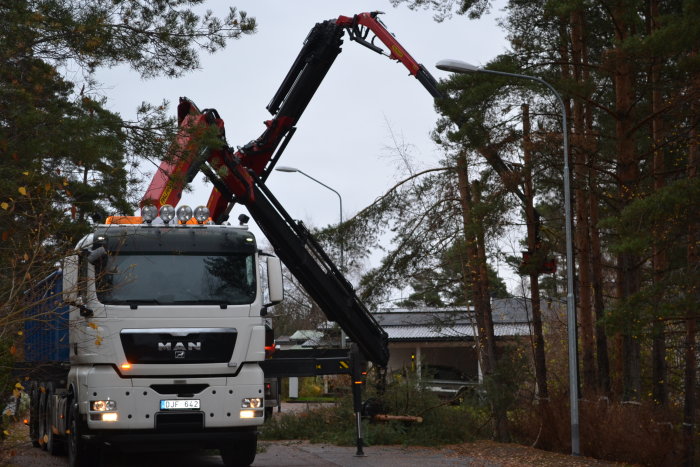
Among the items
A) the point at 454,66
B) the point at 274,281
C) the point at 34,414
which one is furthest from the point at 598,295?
the point at 34,414

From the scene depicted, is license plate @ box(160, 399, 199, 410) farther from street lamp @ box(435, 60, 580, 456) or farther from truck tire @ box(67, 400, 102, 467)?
street lamp @ box(435, 60, 580, 456)

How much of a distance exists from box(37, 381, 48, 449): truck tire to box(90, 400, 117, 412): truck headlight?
378 cm

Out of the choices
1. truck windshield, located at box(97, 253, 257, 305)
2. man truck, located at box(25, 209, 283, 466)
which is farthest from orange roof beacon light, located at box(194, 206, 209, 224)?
truck windshield, located at box(97, 253, 257, 305)

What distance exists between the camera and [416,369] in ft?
67.7

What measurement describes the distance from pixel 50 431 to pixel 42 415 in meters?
0.70


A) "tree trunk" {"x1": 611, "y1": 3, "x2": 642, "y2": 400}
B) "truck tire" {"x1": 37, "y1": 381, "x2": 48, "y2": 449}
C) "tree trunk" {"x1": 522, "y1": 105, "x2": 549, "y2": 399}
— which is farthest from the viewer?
"tree trunk" {"x1": 522, "y1": 105, "x2": 549, "y2": 399}

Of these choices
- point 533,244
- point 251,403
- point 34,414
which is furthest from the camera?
point 533,244

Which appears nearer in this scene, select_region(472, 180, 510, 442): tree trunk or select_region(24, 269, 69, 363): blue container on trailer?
select_region(24, 269, 69, 363): blue container on trailer

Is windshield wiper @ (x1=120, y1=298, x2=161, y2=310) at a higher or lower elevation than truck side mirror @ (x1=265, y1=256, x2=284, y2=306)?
lower

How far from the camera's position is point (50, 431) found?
14930 mm

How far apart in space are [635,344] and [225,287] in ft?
36.2

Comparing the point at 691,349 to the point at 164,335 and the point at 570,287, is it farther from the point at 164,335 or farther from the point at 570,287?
the point at 164,335

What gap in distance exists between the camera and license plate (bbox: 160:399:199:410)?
11.9 metres

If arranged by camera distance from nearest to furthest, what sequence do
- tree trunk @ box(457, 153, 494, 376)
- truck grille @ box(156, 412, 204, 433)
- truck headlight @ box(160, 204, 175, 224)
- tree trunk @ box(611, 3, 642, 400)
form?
1. truck grille @ box(156, 412, 204, 433)
2. truck headlight @ box(160, 204, 175, 224)
3. tree trunk @ box(611, 3, 642, 400)
4. tree trunk @ box(457, 153, 494, 376)
